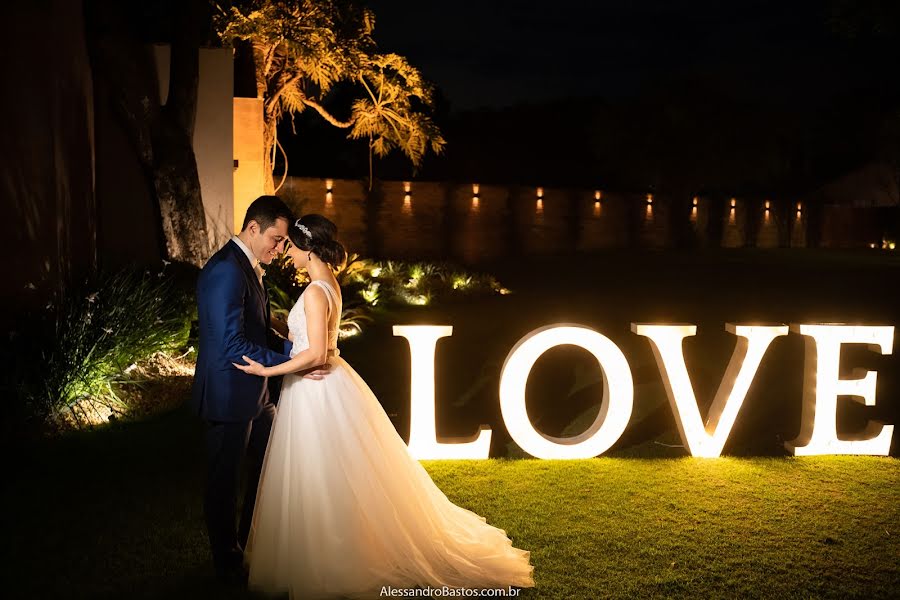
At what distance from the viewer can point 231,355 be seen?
3.93 m

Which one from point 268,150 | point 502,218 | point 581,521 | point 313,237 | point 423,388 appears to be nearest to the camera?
point 313,237

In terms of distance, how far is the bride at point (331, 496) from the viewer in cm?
406

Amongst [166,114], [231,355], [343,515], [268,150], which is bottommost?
[343,515]

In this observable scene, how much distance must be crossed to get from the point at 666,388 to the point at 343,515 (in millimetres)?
3508

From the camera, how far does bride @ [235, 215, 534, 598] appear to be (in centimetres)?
406

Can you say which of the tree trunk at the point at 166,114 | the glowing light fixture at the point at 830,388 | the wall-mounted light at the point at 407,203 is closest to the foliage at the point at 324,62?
the tree trunk at the point at 166,114

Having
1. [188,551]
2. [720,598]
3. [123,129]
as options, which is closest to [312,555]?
[188,551]

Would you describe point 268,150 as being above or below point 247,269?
above

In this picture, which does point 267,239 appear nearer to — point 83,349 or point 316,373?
point 316,373

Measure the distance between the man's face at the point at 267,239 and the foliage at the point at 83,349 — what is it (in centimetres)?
383

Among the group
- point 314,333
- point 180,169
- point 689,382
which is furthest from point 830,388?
point 180,169

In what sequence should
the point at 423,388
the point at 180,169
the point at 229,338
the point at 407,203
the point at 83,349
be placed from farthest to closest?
the point at 407,203, the point at 180,169, the point at 83,349, the point at 423,388, the point at 229,338

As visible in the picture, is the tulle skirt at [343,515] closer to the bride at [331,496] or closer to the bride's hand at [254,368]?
Answer: the bride at [331,496]

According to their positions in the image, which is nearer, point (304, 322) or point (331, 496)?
point (331, 496)
